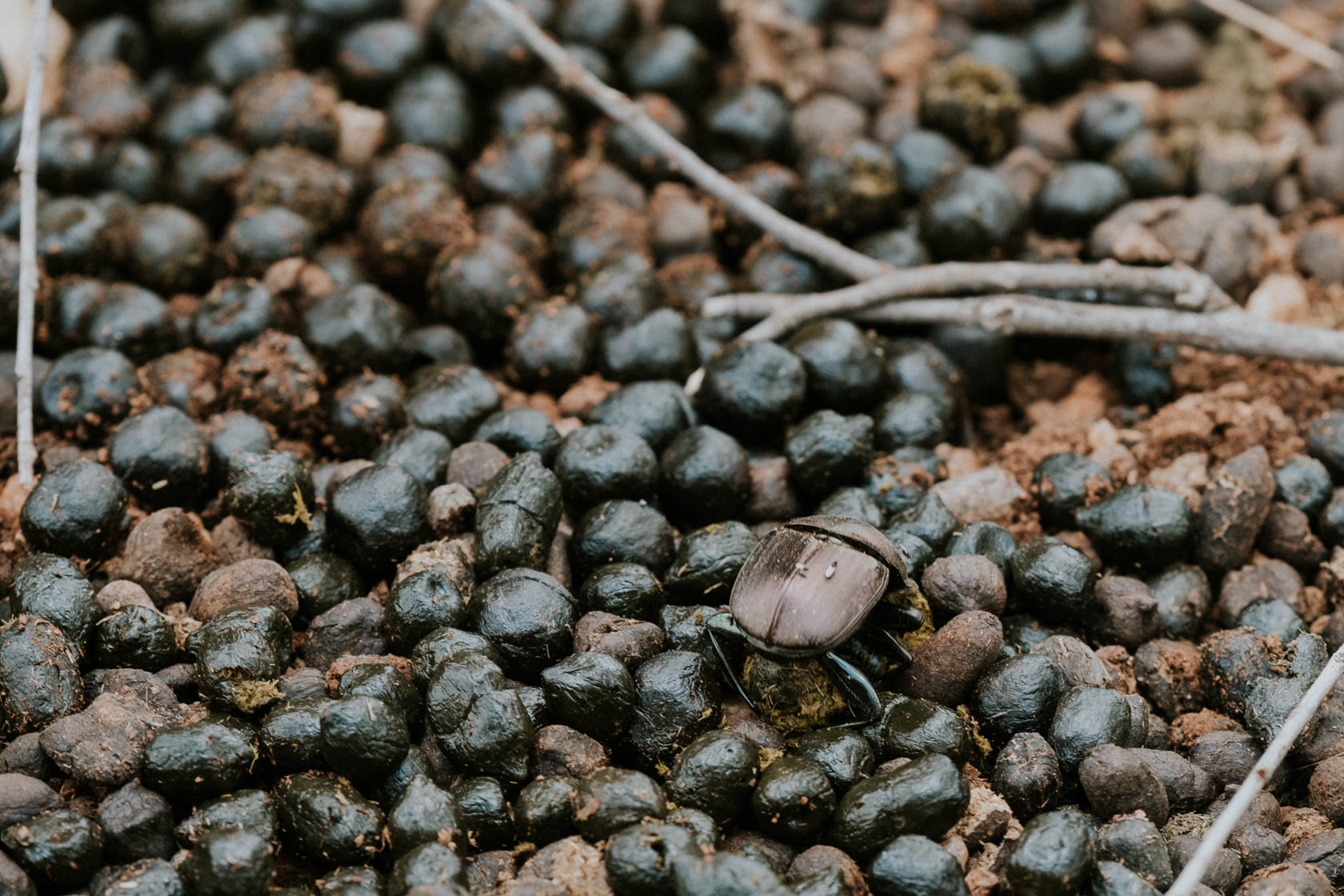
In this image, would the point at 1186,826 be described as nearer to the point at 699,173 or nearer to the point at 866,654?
the point at 866,654

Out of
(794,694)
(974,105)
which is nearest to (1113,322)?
(974,105)

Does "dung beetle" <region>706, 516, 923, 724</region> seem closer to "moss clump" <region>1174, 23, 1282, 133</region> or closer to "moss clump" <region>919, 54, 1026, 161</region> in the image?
"moss clump" <region>919, 54, 1026, 161</region>

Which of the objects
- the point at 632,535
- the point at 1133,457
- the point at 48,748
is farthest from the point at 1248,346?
the point at 48,748

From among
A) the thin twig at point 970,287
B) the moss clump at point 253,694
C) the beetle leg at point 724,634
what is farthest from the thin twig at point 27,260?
the thin twig at point 970,287

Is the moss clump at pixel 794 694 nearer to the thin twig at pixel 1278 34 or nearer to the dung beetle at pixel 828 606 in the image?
the dung beetle at pixel 828 606

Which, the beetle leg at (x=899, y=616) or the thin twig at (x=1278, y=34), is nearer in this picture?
the beetle leg at (x=899, y=616)

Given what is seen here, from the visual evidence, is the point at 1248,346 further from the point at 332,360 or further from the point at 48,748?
the point at 48,748

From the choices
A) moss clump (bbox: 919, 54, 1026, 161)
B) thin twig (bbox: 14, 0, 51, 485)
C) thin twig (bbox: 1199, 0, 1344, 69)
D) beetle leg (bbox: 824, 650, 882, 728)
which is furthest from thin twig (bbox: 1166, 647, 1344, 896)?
thin twig (bbox: 1199, 0, 1344, 69)
